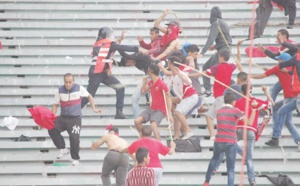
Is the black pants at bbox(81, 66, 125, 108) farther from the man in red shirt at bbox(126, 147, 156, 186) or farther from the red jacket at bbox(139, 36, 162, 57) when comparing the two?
the man in red shirt at bbox(126, 147, 156, 186)

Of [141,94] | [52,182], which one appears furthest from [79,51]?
[52,182]

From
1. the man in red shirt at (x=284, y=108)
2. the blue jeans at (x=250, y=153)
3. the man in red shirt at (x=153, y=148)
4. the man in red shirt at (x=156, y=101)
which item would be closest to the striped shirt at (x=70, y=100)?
the man in red shirt at (x=156, y=101)

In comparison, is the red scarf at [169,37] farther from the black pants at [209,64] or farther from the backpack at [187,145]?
the backpack at [187,145]

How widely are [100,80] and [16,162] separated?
183 centimetres

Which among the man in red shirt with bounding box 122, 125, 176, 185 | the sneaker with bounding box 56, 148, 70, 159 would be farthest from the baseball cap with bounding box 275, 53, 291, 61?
the sneaker with bounding box 56, 148, 70, 159

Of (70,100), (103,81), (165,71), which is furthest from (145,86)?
(70,100)

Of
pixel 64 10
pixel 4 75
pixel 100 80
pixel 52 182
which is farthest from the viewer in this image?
pixel 64 10

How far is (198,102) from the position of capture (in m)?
15.2

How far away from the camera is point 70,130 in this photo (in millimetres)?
14625

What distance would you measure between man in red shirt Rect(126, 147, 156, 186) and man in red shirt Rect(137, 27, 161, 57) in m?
4.04

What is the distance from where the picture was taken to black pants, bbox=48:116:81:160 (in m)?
14.6

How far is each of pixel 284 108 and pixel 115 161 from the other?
9.66ft

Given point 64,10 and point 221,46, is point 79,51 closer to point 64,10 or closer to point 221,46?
point 64,10

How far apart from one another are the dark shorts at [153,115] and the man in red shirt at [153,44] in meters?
1.58
